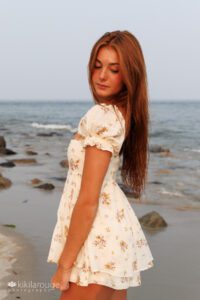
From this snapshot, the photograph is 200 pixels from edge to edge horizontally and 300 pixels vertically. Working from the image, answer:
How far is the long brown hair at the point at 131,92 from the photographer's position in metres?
2.52

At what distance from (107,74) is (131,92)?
153 millimetres

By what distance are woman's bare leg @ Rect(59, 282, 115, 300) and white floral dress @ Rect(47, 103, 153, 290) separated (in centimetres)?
3

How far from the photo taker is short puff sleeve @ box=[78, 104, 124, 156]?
241 cm

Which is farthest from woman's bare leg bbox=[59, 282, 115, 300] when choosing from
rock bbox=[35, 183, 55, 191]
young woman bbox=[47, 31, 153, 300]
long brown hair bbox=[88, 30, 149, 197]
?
rock bbox=[35, 183, 55, 191]

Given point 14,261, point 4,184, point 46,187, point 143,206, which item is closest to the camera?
point 14,261

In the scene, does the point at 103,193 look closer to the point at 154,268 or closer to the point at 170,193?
the point at 154,268

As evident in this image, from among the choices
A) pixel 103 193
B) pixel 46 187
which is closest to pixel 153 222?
pixel 46 187

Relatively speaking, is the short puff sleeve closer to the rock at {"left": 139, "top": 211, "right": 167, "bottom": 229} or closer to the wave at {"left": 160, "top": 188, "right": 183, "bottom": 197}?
the rock at {"left": 139, "top": 211, "right": 167, "bottom": 229}

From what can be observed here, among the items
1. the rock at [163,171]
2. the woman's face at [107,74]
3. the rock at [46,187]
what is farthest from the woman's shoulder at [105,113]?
the rock at [163,171]

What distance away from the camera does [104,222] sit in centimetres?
248

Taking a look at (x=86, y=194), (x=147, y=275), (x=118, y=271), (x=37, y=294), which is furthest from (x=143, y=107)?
(x=147, y=275)

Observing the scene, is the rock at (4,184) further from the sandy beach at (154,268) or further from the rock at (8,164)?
the rock at (8,164)

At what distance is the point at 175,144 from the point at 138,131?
72.6 ft

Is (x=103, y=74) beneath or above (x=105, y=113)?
above
